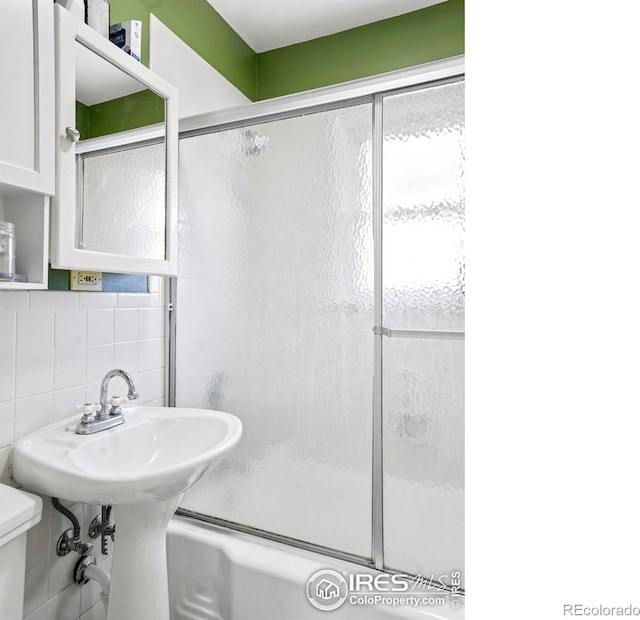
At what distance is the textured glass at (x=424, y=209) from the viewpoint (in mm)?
1153

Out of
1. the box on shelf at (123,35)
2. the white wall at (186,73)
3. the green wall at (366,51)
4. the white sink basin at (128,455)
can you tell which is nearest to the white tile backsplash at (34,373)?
the white sink basin at (128,455)

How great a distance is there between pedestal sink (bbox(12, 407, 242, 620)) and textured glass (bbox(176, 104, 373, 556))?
249 millimetres

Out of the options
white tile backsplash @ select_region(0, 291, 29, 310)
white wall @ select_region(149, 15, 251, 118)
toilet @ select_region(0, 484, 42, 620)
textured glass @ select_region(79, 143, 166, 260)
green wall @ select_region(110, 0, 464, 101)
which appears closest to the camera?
toilet @ select_region(0, 484, 42, 620)

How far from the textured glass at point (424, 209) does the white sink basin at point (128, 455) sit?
0.62 m

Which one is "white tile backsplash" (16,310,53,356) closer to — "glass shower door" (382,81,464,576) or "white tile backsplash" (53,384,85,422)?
"white tile backsplash" (53,384,85,422)

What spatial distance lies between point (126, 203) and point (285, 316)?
1.93 ft

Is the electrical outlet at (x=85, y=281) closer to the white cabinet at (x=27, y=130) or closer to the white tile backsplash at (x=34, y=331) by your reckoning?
the white tile backsplash at (x=34, y=331)

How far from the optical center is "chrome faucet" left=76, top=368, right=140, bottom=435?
1.12 metres

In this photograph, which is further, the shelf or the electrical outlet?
the electrical outlet

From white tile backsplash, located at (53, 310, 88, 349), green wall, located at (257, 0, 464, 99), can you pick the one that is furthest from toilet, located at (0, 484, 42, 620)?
green wall, located at (257, 0, 464, 99)

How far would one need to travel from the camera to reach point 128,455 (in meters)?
1.17
